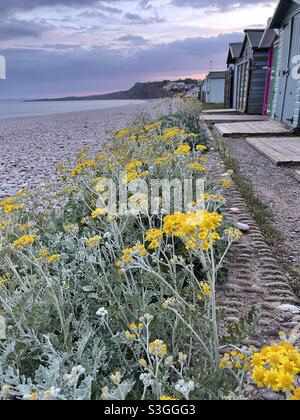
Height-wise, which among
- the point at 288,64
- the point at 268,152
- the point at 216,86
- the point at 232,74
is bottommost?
the point at 268,152

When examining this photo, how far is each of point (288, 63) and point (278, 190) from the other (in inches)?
266

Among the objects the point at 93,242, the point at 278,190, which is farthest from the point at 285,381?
the point at 278,190

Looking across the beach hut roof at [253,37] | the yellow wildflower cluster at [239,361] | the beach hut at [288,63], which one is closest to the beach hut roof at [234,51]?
the beach hut roof at [253,37]

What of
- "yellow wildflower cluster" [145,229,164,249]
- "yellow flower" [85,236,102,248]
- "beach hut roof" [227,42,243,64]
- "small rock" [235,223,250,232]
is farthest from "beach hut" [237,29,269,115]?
"yellow wildflower cluster" [145,229,164,249]

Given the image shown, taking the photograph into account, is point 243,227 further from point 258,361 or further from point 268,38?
point 268,38

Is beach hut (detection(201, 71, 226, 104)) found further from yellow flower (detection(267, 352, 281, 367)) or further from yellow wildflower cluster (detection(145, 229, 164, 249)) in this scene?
yellow flower (detection(267, 352, 281, 367))

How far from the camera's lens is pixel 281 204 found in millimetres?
4449

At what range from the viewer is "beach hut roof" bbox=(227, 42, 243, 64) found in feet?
64.9

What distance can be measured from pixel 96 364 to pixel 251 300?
1243 millimetres

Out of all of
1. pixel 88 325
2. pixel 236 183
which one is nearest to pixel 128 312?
pixel 88 325

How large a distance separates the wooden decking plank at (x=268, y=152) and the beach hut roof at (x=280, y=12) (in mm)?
4329

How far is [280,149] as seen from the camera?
7.16 m
